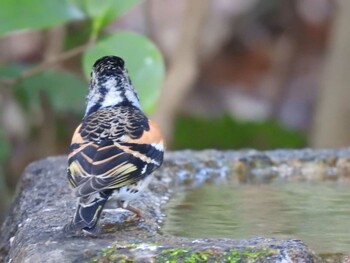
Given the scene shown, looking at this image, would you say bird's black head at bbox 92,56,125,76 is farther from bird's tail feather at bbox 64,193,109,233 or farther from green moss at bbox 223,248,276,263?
green moss at bbox 223,248,276,263

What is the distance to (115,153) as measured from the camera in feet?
13.4

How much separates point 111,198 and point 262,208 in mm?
833

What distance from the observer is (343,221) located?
431 centimetres

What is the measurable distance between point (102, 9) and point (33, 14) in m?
0.36

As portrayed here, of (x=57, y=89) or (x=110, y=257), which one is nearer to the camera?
(x=110, y=257)

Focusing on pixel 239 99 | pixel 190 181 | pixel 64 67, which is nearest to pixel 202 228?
pixel 190 181

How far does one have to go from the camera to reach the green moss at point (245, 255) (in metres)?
3.30

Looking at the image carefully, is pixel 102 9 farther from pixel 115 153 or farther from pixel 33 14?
pixel 115 153

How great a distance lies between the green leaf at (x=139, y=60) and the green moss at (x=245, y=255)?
7.55 feet

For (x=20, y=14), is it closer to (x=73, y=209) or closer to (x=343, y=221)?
(x=73, y=209)

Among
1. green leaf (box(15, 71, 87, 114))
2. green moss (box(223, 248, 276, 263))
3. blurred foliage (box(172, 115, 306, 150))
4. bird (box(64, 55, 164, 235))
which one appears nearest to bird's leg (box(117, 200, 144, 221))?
bird (box(64, 55, 164, 235))

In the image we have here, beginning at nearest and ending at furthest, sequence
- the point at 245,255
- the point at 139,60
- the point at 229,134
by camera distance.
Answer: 1. the point at 245,255
2. the point at 139,60
3. the point at 229,134

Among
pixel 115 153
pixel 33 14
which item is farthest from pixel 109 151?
pixel 33 14

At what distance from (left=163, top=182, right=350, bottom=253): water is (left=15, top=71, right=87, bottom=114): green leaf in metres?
1.98
